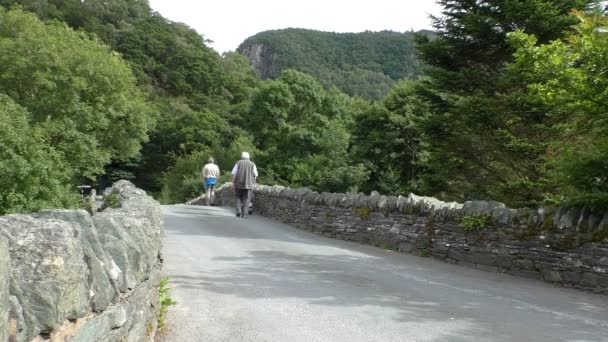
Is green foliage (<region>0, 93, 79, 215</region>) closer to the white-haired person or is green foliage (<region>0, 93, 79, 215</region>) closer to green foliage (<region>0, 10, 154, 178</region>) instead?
green foliage (<region>0, 10, 154, 178</region>)

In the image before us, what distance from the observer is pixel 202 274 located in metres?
8.20

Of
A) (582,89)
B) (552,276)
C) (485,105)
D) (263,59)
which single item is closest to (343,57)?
(263,59)

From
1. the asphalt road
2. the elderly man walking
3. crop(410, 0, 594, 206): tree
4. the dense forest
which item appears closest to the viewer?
the asphalt road

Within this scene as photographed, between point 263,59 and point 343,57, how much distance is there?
3324 cm

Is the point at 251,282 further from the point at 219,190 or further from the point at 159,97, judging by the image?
the point at 159,97

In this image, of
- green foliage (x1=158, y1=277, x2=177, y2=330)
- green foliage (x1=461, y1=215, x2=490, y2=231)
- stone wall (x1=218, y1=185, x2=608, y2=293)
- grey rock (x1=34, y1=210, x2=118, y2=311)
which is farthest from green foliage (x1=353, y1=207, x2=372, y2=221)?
grey rock (x1=34, y1=210, x2=118, y2=311)

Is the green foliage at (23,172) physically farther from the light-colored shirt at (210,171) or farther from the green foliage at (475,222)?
the green foliage at (475,222)

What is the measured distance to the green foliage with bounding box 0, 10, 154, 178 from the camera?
36.2 metres

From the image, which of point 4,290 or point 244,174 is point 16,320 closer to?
point 4,290

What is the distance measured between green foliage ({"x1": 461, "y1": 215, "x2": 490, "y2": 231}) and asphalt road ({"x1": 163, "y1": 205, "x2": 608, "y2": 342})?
29.6 inches

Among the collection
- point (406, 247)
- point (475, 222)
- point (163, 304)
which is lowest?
point (163, 304)

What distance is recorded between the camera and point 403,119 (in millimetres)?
24719

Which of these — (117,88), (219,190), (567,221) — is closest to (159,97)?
(117,88)

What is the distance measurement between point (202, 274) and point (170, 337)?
2.92 metres
